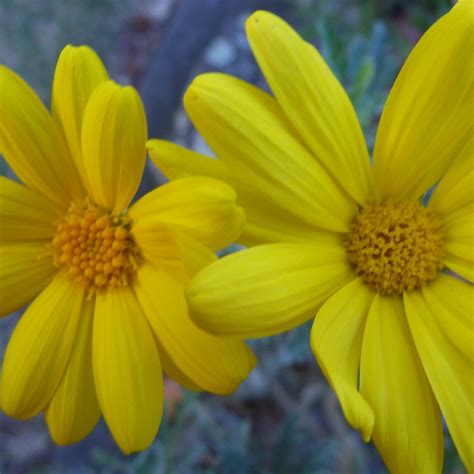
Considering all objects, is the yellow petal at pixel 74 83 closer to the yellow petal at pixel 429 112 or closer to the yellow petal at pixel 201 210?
the yellow petal at pixel 201 210

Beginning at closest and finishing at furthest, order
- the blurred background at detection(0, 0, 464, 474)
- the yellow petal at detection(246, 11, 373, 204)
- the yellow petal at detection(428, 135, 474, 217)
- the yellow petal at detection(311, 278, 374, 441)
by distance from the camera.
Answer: the yellow petal at detection(311, 278, 374, 441) → the yellow petal at detection(246, 11, 373, 204) → the yellow petal at detection(428, 135, 474, 217) → the blurred background at detection(0, 0, 464, 474)

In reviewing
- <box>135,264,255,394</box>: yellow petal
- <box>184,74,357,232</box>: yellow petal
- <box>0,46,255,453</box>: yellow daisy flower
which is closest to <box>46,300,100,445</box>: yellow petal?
<box>0,46,255,453</box>: yellow daisy flower

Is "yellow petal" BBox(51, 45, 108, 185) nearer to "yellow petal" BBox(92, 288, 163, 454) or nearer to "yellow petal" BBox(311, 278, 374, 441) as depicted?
"yellow petal" BBox(92, 288, 163, 454)

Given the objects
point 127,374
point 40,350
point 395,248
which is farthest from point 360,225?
point 40,350

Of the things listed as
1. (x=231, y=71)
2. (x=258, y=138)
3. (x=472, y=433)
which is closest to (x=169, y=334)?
(x=258, y=138)

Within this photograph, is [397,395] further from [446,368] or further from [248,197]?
[248,197]
